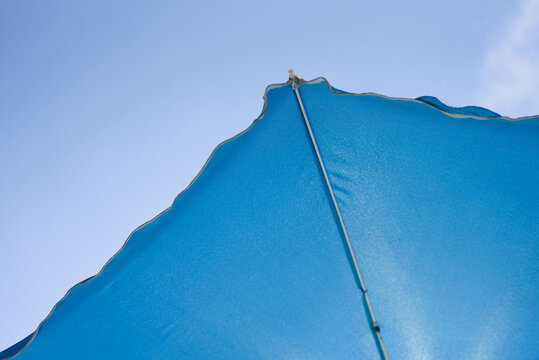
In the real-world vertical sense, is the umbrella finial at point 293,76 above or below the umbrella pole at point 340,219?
above

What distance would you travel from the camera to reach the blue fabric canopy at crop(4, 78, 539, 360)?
1.10 meters

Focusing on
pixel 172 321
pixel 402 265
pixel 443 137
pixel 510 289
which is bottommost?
pixel 510 289

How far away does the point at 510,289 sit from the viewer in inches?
47.0

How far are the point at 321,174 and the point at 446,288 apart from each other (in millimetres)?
578

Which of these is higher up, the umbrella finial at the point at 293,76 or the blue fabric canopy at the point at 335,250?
the umbrella finial at the point at 293,76

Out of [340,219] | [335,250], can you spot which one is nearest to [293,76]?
[340,219]

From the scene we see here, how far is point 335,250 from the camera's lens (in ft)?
4.06

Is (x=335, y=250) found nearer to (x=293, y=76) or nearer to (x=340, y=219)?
(x=340, y=219)

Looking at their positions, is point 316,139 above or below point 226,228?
above

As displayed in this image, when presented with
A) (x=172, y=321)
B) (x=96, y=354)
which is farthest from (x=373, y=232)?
(x=96, y=354)

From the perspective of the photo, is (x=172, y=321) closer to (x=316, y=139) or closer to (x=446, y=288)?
(x=316, y=139)

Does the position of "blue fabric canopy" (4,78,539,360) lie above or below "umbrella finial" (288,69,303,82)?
below

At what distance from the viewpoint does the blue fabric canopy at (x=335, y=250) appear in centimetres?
110

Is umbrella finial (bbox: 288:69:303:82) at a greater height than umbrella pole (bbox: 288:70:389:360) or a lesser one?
greater
